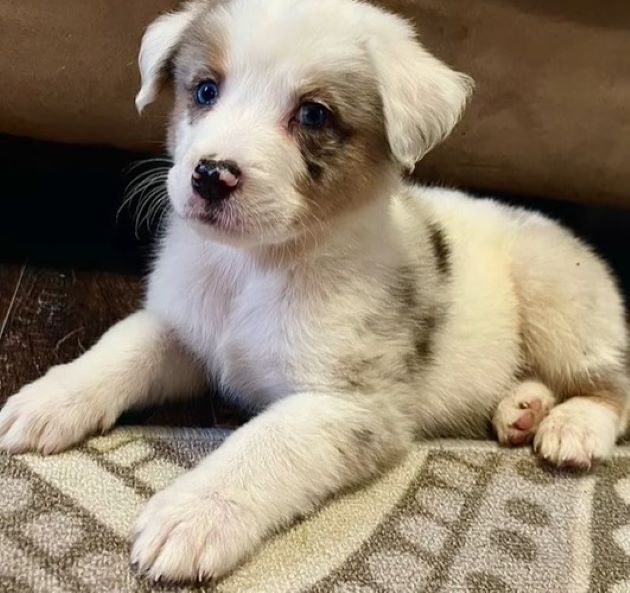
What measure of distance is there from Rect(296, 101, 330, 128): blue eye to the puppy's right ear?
1.36 ft

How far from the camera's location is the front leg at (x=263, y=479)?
5.71 ft

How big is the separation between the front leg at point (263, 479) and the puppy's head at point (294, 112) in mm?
408

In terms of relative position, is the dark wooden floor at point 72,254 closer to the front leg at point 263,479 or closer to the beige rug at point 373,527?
the beige rug at point 373,527

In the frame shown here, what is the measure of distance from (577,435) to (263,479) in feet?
2.90

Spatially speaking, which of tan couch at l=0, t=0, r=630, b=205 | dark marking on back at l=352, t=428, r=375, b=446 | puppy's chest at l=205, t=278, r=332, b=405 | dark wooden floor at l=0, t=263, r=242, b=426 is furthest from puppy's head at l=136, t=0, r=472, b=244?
dark wooden floor at l=0, t=263, r=242, b=426

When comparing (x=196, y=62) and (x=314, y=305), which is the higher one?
(x=196, y=62)

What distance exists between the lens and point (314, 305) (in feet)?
7.11

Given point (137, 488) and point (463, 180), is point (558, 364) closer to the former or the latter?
point (463, 180)

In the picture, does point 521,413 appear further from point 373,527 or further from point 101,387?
point 101,387

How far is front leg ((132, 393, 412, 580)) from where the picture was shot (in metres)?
1.74

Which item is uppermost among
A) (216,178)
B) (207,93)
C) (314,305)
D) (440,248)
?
(207,93)

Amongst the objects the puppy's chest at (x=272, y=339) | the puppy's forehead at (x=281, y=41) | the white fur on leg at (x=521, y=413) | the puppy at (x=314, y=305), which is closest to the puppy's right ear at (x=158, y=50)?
the puppy at (x=314, y=305)

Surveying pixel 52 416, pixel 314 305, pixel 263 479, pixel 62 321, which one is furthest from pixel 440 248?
pixel 62 321

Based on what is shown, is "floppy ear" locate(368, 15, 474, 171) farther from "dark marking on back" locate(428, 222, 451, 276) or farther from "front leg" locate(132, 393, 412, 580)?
"front leg" locate(132, 393, 412, 580)
